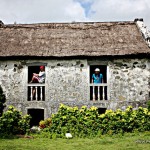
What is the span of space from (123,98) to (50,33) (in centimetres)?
587

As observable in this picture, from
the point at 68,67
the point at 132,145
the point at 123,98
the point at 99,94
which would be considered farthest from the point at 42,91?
the point at 132,145

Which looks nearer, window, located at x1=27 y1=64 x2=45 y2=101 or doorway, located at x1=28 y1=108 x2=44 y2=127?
window, located at x1=27 y1=64 x2=45 y2=101

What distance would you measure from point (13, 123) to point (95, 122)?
3754 mm

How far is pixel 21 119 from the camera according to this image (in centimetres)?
1459

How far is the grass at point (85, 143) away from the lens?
10.9 meters

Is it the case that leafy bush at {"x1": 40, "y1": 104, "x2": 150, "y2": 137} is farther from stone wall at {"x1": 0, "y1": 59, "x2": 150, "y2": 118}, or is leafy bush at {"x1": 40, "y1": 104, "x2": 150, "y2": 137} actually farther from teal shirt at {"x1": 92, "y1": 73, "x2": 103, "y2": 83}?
teal shirt at {"x1": 92, "y1": 73, "x2": 103, "y2": 83}

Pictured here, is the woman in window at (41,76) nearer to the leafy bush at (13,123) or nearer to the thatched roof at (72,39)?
the thatched roof at (72,39)

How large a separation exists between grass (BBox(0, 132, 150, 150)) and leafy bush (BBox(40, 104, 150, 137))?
606 mm

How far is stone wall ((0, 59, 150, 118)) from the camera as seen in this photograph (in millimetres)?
16250

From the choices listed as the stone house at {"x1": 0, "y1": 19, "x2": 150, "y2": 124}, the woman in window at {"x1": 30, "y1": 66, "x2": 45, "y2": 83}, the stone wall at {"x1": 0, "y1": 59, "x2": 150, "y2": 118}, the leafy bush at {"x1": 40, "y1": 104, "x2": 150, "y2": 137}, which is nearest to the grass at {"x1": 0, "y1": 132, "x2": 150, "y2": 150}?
the leafy bush at {"x1": 40, "y1": 104, "x2": 150, "y2": 137}

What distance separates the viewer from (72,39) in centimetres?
1764

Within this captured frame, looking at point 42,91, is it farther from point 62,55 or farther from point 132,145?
point 132,145

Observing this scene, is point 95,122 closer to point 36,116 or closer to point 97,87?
point 97,87

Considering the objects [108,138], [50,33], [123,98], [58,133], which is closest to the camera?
[108,138]
